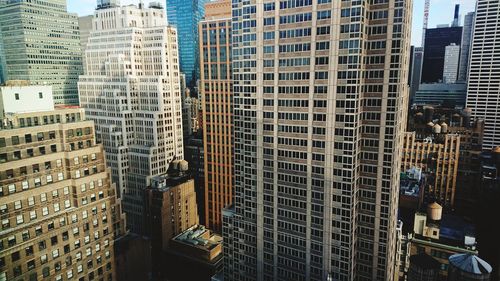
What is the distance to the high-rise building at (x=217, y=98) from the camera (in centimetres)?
13275

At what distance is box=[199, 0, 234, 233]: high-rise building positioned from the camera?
5226 inches

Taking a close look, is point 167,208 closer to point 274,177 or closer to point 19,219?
point 274,177

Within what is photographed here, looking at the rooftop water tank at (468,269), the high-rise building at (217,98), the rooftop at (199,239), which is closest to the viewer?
the rooftop water tank at (468,269)

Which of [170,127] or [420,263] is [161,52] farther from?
[420,263]

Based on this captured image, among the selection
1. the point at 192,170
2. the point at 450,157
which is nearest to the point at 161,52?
the point at 192,170

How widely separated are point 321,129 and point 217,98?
68754mm

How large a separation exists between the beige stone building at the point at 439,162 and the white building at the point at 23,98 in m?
161

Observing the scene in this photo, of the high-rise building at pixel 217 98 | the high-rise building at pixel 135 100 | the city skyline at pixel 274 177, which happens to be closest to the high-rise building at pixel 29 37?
the high-rise building at pixel 135 100

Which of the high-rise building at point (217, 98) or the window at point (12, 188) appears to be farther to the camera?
the high-rise building at point (217, 98)

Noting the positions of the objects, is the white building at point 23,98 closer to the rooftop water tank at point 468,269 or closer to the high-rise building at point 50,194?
the high-rise building at point 50,194

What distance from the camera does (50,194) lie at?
62375mm

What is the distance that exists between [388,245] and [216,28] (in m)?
102

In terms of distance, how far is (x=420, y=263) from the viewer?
92188mm

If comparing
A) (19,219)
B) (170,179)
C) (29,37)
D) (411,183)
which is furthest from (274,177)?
(29,37)
